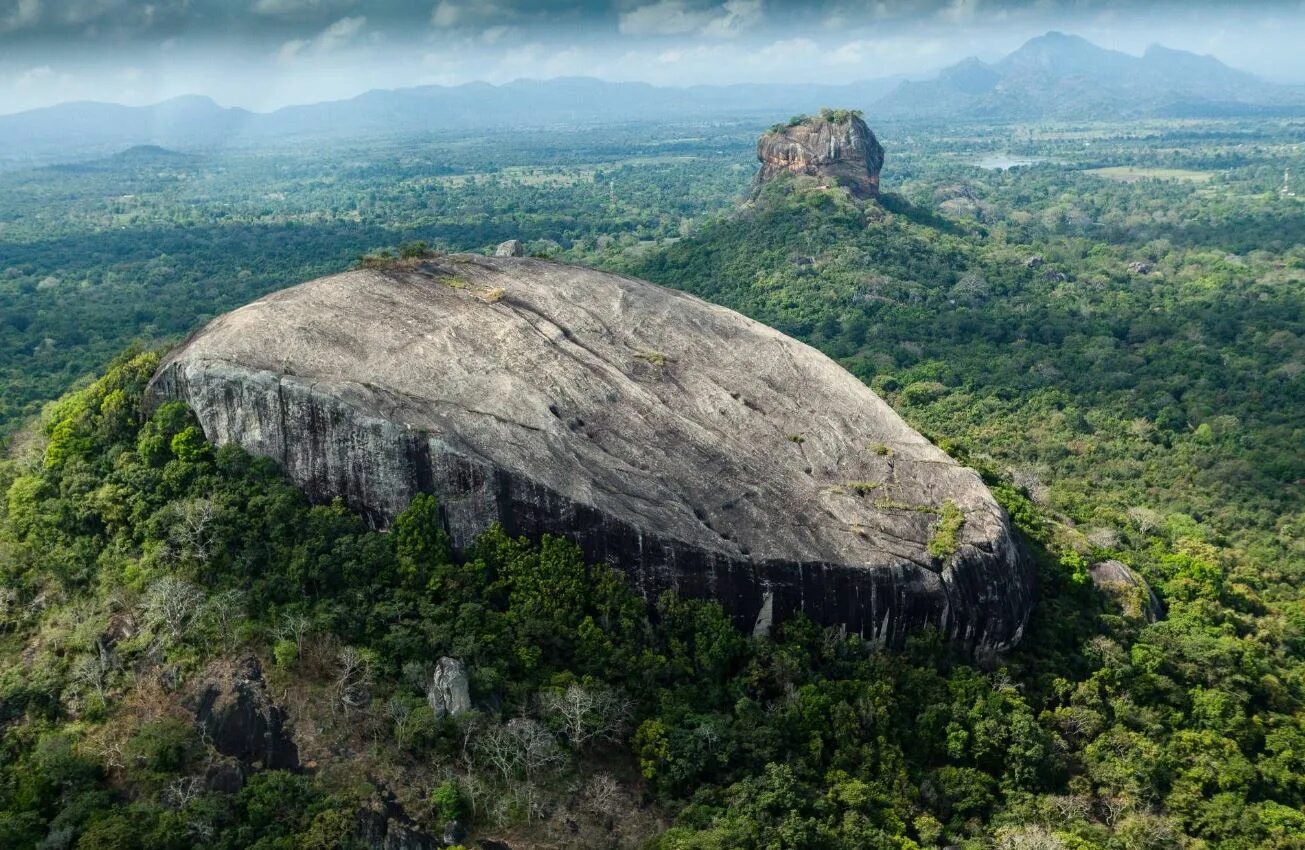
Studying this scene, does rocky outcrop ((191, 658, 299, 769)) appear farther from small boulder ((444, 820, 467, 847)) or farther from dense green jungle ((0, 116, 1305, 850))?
small boulder ((444, 820, 467, 847))

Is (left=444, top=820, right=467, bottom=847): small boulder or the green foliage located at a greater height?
the green foliage

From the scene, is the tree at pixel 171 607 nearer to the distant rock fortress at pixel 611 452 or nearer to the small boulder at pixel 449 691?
the distant rock fortress at pixel 611 452

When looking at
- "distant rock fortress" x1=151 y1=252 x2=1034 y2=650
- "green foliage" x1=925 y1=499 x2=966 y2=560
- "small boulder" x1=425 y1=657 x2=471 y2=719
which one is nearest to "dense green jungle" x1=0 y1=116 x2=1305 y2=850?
Answer: "small boulder" x1=425 y1=657 x2=471 y2=719

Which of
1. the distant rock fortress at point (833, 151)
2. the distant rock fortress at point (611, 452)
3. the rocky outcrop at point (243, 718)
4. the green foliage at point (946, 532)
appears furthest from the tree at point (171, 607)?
the distant rock fortress at point (833, 151)

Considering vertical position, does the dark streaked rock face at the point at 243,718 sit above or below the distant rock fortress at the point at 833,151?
below

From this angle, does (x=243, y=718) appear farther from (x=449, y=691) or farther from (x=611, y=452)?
(x=611, y=452)

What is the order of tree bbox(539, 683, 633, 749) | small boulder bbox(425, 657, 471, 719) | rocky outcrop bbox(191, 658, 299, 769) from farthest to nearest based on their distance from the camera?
tree bbox(539, 683, 633, 749)
small boulder bbox(425, 657, 471, 719)
rocky outcrop bbox(191, 658, 299, 769)

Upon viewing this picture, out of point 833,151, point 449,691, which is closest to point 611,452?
point 449,691
